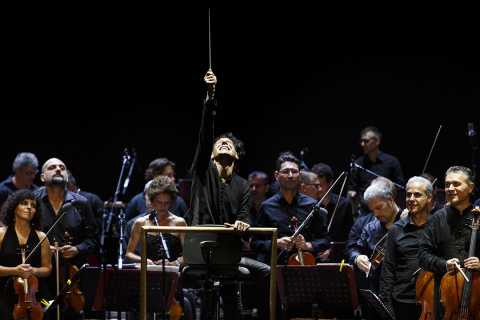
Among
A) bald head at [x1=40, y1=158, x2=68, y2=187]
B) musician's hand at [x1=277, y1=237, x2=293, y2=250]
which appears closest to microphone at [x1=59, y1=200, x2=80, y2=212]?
bald head at [x1=40, y1=158, x2=68, y2=187]

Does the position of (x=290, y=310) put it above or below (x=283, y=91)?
below

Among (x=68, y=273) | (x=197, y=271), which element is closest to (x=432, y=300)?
(x=197, y=271)

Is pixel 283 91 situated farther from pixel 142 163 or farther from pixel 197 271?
pixel 197 271

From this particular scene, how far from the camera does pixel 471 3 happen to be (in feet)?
34.1

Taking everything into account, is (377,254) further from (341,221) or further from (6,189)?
(6,189)

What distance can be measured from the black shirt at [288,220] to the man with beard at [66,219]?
1519 millimetres

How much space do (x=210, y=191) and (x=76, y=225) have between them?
2.21 metres

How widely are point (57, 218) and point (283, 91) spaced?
4.28 meters

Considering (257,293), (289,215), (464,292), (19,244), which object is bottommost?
(257,293)

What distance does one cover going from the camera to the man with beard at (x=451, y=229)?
630 cm

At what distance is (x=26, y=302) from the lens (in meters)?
6.92

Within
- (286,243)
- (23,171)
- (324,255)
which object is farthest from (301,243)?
(23,171)

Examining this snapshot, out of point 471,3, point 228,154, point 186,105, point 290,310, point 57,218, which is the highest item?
point 471,3

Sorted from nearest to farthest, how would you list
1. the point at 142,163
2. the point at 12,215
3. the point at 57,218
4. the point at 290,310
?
the point at 290,310
the point at 12,215
the point at 57,218
the point at 142,163
